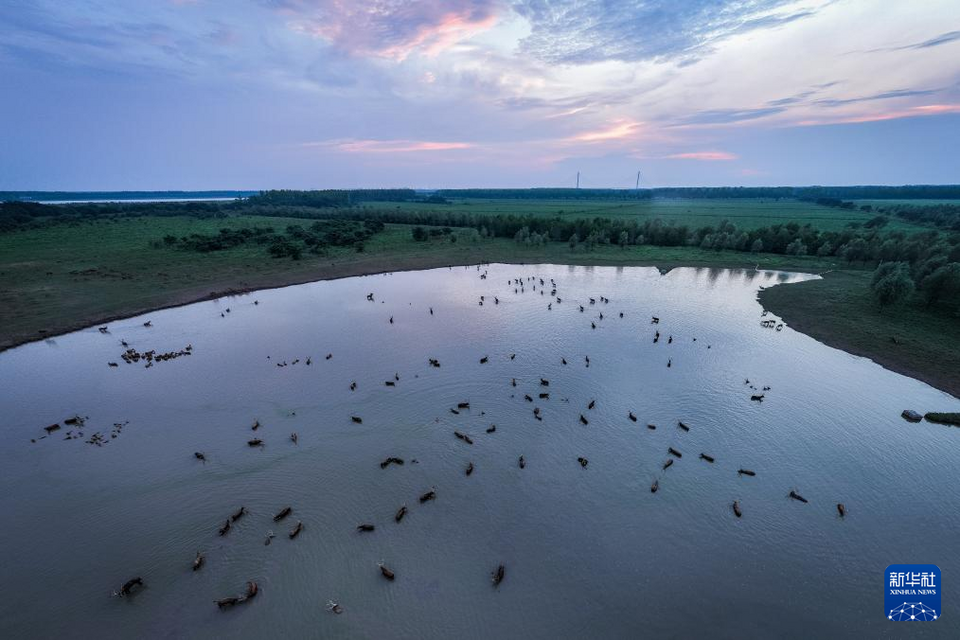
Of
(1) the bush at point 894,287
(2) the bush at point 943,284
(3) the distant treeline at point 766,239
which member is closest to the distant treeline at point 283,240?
(3) the distant treeline at point 766,239

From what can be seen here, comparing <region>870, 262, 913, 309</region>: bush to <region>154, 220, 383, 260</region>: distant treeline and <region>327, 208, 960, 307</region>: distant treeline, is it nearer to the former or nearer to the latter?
<region>327, 208, 960, 307</region>: distant treeline

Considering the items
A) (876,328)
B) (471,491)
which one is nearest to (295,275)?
(471,491)

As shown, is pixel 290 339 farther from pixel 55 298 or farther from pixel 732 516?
pixel 732 516

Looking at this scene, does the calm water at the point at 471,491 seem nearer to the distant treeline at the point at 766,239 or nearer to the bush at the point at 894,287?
the bush at the point at 894,287

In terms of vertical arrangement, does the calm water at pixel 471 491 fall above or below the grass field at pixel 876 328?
below

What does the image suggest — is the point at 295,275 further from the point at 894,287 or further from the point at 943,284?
the point at 943,284

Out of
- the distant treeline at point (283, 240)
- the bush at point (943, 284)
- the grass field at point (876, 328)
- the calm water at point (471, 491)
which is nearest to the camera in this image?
the calm water at point (471, 491)

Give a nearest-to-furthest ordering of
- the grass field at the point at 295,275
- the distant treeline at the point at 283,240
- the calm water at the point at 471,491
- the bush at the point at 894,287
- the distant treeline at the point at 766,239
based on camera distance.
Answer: the calm water at the point at 471,491 → the grass field at the point at 295,275 → the bush at the point at 894,287 → the distant treeline at the point at 766,239 → the distant treeline at the point at 283,240

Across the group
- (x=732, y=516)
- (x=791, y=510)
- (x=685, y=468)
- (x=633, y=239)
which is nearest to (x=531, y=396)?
(x=685, y=468)
